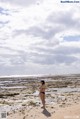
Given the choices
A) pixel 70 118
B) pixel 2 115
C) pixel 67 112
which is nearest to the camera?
pixel 70 118

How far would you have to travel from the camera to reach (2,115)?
23.0 meters

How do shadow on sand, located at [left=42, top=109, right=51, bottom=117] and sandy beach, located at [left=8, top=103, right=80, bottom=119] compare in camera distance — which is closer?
sandy beach, located at [left=8, top=103, right=80, bottom=119]

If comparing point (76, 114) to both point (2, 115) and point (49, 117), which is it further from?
point (2, 115)

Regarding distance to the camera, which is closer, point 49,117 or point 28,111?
point 49,117

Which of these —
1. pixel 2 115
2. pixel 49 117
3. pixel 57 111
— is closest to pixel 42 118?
pixel 49 117

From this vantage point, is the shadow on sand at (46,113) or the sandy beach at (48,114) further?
the shadow on sand at (46,113)

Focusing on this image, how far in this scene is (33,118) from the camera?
21.6 metres

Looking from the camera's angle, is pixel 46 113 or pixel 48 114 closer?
pixel 48 114

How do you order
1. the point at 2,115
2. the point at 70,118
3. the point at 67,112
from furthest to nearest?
1. the point at 2,115
2. the point at 67,112
3. the point at 70,118

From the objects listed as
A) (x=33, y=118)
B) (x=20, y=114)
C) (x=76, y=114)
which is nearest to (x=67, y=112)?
Answer: (x=76, y=114)

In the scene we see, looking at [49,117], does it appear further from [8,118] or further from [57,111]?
[8,118]

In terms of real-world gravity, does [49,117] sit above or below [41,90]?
below

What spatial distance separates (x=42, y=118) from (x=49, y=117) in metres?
0.46

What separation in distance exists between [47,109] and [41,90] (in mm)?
1506
